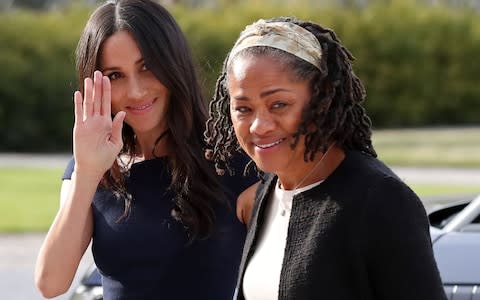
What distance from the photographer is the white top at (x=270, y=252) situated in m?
1.98

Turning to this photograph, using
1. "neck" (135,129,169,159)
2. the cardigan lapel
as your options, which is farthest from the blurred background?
the cardigan lapel

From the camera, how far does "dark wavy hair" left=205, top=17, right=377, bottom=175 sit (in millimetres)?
1935

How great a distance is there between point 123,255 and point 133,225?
0.25 ft

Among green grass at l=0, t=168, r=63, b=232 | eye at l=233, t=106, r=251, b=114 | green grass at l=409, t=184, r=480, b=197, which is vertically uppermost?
eye at l=233, t=106, r=251, b=114

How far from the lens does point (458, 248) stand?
10.8ft

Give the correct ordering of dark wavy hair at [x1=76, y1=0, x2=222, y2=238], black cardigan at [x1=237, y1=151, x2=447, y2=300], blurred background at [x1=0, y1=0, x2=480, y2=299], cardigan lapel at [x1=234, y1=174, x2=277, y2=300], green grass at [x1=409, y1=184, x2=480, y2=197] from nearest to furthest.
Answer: black cardigan at [x1=237, y1=151, x2=447, y2=300]
cardigan lapel at [x1=234, y1=174, x2=277, y2=300]
dark wavy hair at [x1=76, y1=0, x2=222, y2=238]
green grass at [x1=409, y1=184, x2=480, y2=197]
blurred background at [x1=0, y1=0, x2=480, y2=299]

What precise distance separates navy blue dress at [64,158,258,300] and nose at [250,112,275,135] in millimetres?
600

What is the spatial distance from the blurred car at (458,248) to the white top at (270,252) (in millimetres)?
1103

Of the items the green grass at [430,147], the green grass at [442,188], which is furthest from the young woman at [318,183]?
the green grass at [430,147]

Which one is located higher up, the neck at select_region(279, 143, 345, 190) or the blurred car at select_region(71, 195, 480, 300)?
the neck at select_region(279, 143, 345, 190)

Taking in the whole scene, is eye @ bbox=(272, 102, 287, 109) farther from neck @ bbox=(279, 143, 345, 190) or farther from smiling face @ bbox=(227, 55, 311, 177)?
neck @ bbox=(279, 143, 345, 190)

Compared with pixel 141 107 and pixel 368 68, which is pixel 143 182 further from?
pixel 368 68

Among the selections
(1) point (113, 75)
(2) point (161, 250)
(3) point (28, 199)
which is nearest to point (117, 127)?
(1) point (113, 75)

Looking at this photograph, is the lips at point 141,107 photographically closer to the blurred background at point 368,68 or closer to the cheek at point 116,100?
the cheek at point 116,100
